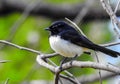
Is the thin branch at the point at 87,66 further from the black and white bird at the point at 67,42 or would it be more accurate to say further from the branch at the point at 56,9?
the branch at the point at 56,9

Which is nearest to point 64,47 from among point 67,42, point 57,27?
point 67,42

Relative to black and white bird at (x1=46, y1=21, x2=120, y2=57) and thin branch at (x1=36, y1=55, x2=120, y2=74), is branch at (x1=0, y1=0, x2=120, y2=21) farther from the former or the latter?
thin branch at (x1=36, y1=55, x2=120, y2=74)

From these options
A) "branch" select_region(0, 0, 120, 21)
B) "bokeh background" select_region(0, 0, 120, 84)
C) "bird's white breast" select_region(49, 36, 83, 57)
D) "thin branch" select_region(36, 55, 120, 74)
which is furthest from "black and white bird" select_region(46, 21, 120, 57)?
"branch" select_region(0, 0, 120, 21)

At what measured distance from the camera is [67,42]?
4.16 m

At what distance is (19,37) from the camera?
7.04m

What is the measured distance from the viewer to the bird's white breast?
4.03 meters

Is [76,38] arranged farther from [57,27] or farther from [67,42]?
[57,27]

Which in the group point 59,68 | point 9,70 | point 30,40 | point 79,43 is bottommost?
point 59,68

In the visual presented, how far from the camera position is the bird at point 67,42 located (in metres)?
4.03

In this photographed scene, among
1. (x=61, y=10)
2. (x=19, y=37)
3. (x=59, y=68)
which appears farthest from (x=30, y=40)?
(x=59, y=68)

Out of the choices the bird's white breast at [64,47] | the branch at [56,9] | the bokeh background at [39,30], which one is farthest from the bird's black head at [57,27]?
the branch at [56,9]

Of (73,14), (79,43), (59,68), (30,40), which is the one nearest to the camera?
(59,68)

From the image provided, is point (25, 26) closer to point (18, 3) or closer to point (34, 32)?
point (34, 32)

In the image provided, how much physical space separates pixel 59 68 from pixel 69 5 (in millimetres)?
3293
